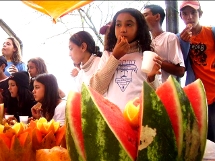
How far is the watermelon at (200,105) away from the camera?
687 mm

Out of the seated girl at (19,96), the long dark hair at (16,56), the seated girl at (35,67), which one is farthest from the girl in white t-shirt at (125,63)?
the long dark hair at (16,56)

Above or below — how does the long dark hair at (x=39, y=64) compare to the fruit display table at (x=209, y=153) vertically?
above

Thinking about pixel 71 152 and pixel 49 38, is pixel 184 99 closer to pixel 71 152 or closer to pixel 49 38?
pixel 71 152

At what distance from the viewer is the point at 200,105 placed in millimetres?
721

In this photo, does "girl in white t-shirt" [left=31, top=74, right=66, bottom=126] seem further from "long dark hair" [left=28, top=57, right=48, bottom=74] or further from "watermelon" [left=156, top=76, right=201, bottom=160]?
"watermelon" [left=156, top=76, right=201, bottom=160]

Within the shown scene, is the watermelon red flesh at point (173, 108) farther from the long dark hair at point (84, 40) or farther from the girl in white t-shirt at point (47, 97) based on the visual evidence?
the girl in white t-shirt at point (47, 97)

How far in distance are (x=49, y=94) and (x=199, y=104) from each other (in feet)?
8.68

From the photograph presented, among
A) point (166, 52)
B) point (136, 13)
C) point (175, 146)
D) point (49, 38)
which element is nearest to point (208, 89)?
point (166, 52)

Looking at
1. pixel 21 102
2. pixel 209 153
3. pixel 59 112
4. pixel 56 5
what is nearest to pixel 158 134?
pixel 209 153

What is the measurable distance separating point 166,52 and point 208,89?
1.43 ft

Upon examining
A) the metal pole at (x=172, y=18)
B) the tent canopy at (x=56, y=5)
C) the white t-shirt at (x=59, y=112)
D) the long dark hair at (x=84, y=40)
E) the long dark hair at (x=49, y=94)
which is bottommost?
the white t-shirt at (x=59, y=112)

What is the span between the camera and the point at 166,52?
7.82 feet

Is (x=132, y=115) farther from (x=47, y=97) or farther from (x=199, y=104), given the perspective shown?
(x=47, y=97)

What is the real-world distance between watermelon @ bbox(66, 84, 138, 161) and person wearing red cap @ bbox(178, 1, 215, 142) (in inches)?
69.9
